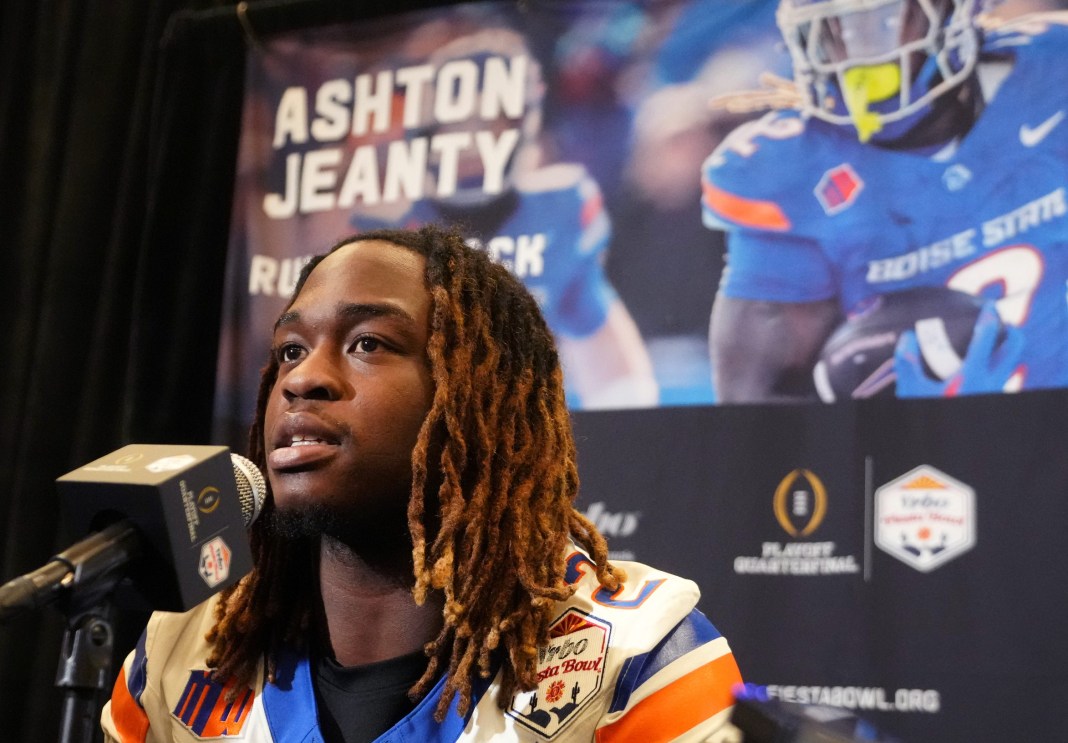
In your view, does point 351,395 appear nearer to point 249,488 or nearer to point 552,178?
point 249,488

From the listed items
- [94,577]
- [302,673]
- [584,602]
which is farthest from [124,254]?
[94,577]

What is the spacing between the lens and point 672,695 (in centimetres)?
164

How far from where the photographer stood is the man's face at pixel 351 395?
170 centimetres

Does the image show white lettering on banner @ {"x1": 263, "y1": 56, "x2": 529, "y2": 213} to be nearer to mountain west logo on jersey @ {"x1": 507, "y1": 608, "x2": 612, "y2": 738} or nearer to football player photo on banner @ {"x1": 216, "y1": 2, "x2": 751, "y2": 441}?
football player photo on banner @ {"x1": 216, "y1": 2, "x2": 751, "y2": 441}

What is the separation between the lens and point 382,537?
1.77 meters

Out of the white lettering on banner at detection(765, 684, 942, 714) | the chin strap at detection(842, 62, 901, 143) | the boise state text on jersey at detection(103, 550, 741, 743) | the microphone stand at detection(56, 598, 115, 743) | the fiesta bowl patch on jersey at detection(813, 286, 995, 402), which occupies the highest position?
the chin strap at detection(842, 62, 901, 143)

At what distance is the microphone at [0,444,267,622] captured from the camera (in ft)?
3.81

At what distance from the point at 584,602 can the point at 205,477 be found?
66 centimetres

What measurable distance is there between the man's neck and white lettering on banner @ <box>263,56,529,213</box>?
4.45 ft

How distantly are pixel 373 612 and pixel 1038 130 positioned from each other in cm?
163

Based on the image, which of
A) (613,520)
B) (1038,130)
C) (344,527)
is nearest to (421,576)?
(344,527)

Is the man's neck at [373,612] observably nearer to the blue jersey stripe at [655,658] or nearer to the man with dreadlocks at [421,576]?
the man with dreadlocks at [421,576]

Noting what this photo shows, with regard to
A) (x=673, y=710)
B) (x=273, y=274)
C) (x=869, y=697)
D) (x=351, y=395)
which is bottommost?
(x=869, y=697)

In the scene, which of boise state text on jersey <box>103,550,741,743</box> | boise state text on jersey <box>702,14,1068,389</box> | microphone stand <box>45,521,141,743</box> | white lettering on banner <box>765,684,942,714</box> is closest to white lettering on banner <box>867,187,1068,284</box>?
boise state text on jersey <box>702,14,1068,389</box>
